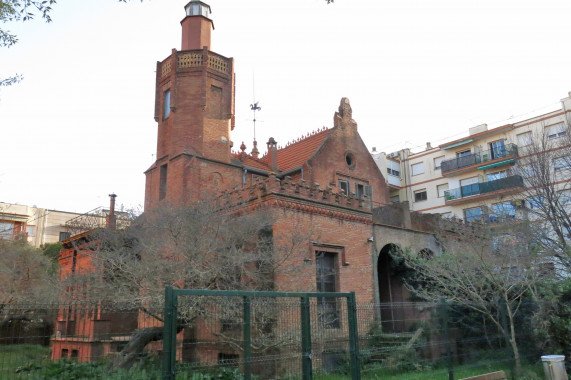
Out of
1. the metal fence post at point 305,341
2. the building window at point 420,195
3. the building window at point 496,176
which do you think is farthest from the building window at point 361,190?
the building window at point 420,195

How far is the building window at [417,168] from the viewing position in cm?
4456

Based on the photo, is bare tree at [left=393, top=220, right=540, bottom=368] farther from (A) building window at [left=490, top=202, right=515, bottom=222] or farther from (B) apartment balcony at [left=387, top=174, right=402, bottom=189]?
(B) apartment balcony at [left=387, top=174, right=402, bottom=189]

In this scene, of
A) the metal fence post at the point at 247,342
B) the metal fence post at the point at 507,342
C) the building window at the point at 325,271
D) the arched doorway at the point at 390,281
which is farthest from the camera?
the arched doorway at the point at 390,281

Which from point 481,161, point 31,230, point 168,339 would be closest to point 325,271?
point 168,339

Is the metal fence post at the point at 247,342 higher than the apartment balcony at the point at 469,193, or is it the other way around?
the apartment balcony at the point at 469,193

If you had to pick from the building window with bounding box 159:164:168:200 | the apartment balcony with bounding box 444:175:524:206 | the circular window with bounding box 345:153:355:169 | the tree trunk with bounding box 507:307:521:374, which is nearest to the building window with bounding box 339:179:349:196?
the circular window with bounding box 345:153:355:169

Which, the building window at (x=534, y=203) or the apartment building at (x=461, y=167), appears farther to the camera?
the apartment building at (x=461, y=167)

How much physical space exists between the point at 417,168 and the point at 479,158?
22.5ft

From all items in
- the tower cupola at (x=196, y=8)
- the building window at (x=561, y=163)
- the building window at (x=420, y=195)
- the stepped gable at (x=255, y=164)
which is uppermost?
the tower cupola at (x=196, y=8)

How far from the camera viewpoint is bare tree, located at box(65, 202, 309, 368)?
12852mm

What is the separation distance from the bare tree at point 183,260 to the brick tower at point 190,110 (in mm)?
5460

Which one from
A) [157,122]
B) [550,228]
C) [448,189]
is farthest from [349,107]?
[448,189]

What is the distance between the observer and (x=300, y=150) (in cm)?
2508

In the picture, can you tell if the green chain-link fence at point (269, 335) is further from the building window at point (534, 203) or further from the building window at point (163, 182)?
the building window at point (163, 182)
